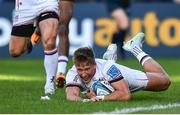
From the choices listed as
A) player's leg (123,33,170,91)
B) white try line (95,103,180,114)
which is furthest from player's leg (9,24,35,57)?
white try line (95,103,180,114)

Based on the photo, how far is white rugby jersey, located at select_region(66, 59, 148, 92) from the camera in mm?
9750

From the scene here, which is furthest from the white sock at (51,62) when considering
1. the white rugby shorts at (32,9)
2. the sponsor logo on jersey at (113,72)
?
the sponsor logo on jersey at (113,72)

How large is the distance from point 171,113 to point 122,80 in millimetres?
1150

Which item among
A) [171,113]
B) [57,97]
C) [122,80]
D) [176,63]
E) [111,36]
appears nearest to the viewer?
[171,113]

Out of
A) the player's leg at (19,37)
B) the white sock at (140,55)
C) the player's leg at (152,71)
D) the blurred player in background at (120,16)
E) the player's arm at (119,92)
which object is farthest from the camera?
the blurred player in background at (120,16)

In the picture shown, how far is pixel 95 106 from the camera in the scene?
30.5 ft

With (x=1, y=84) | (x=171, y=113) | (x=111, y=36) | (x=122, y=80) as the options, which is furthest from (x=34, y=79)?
(x=111, y=36)

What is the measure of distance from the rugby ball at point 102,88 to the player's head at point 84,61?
18 centimetres

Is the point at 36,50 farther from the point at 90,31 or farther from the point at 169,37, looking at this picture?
the point at 169,37

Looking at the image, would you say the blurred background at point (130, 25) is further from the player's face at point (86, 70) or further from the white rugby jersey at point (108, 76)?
the player's face at point (86, 70)

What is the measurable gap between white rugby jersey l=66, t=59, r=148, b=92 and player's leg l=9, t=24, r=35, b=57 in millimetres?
1601

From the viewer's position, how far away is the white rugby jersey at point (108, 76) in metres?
9.75

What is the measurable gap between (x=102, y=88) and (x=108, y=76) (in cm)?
17

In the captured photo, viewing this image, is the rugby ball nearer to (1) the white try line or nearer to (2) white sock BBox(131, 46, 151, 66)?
(1) the white try line
